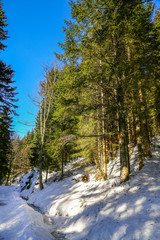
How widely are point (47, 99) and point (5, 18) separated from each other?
9599 millimetres

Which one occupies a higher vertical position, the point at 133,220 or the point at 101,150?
the point at 101,150

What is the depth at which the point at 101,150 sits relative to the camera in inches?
422

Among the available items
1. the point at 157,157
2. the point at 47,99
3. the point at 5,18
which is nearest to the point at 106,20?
the point at 157,157

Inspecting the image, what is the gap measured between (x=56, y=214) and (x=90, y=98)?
7614mm

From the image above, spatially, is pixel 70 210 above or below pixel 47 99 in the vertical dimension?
below

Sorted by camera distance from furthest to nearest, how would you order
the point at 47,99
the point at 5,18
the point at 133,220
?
the point at 47,99 → the point at 5,18 → the point at 133,220

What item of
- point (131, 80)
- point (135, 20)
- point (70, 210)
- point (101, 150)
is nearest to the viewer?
point (135, 20)

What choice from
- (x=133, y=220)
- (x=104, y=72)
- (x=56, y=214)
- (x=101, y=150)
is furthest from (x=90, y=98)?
(x=56, y=214)

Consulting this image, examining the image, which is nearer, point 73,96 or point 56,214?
point 73,96

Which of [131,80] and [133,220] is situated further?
[131,80]

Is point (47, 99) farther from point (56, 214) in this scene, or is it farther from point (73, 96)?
point (56, 214)

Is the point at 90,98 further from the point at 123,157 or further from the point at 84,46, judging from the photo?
the point at 123,157

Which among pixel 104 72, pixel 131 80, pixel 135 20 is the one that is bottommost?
pixel 131 80

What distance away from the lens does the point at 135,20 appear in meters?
5.91
